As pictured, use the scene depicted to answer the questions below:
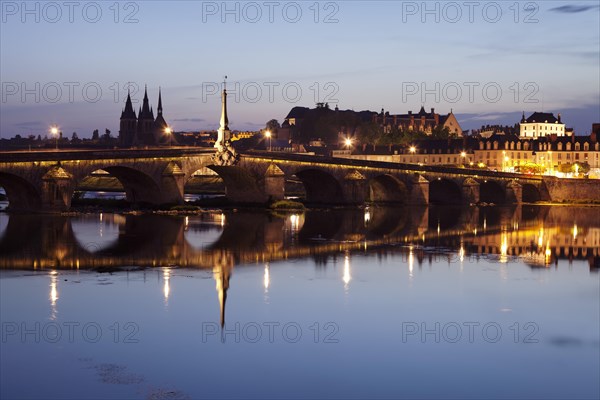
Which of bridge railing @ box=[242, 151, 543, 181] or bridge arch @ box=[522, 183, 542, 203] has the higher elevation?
bridge railing @ box=[242, 151, 543, 181]

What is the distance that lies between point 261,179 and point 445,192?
35.3m

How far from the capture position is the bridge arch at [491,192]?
392 feet

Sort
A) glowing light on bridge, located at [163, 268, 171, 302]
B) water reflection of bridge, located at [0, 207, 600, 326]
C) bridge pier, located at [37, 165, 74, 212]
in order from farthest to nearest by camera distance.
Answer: bridge pier, located at [37, 165, 74, 212] → water reflection of bridge, located at [0, 207, 600, 326] → glowing light on bridge, located at [163, 268, 171, 302]

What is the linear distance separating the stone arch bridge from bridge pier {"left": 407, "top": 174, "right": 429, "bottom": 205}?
0.11 metres

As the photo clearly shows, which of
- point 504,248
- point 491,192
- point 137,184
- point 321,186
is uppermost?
point 137,184

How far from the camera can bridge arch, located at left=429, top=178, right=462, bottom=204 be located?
116562mm

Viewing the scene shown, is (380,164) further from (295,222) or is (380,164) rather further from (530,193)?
(530,193)

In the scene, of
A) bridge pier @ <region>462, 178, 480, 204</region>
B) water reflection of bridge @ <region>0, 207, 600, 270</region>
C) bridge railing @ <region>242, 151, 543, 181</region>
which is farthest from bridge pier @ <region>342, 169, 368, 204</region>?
bridge pier @ <region>462, 178, 480, 204</region>

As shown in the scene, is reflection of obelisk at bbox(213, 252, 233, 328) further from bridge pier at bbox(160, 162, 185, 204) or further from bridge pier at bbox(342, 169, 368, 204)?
bridge pier at bbox(342, 169, 368, 204)

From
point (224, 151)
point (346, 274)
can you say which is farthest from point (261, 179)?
point (346, 274)

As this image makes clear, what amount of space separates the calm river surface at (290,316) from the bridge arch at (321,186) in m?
37.5

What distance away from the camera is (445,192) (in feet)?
393

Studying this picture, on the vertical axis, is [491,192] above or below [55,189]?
below

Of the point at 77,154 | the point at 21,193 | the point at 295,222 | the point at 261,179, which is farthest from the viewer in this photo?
the point at 261,179
